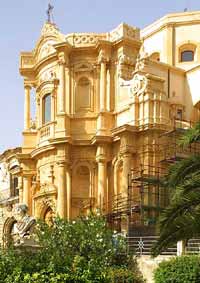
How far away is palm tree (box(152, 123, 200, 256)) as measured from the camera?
13875 millimetres

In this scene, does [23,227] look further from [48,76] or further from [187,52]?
[187,52]

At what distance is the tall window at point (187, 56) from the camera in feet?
132

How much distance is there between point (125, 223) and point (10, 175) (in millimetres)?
17490

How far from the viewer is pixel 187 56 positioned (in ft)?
132

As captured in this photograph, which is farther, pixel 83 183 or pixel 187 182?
pixel 83 183

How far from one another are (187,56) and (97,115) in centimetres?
860

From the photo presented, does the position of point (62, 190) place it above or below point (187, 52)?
below

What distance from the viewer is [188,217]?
561 inches

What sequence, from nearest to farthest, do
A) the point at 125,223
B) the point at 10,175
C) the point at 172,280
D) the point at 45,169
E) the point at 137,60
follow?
the point at 172,280
the point at 125,223
the point at 137,60
the point at 45,169
the point at 10,175

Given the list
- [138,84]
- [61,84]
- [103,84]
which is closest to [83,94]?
[61,84]

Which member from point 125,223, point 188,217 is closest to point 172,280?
point 188,217

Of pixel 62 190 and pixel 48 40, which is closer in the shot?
pixel 62 190

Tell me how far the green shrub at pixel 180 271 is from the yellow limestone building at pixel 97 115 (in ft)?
38.5

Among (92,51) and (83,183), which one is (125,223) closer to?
(83,183)
